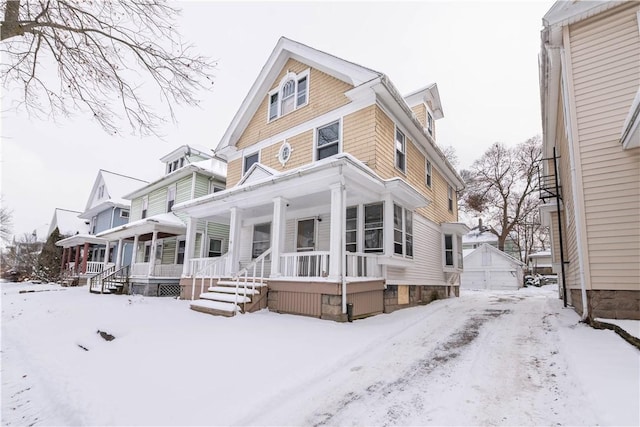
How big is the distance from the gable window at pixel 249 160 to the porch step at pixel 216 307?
6.45 metres

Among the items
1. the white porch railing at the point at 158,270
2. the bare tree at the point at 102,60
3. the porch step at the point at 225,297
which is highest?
the bare tree at the point at 102,60

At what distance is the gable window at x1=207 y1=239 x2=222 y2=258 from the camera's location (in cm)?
1701

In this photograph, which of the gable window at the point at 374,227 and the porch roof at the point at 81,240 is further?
the porch roof at the point at 81,240

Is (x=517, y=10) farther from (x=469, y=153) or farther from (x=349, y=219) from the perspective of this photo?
(x=469, y=153)

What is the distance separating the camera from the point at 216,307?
782cm

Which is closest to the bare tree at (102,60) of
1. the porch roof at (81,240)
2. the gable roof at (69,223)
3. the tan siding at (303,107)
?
the tan siding at (303,107)

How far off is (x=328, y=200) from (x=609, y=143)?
668cm

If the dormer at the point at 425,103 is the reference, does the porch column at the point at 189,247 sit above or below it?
below

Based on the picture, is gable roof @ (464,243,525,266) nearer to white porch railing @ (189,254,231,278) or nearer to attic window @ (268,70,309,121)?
attic window @ (268,70,309,121)

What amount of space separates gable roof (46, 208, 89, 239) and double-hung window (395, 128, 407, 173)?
30.4m

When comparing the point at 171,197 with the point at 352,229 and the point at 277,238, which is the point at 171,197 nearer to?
the point at 277,238

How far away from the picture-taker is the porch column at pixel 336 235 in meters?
7.35

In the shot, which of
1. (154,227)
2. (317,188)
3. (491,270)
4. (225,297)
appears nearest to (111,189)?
(154,227)

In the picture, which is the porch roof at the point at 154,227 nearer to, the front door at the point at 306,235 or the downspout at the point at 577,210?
the front door at the point at 306,235
